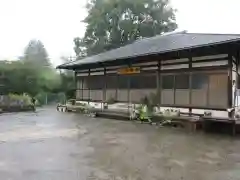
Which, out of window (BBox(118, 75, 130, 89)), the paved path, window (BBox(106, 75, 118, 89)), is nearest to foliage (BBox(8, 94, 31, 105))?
window (BBox(106, 75, 118, 89))

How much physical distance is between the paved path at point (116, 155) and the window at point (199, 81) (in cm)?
281

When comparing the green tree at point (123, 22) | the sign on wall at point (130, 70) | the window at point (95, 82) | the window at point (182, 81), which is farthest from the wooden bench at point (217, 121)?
the green tree at point (123, 22)

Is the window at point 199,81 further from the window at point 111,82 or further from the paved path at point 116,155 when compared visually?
the window at point 111,82

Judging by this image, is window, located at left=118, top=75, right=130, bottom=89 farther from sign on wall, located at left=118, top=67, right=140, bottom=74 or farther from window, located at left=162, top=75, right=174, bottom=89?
window, located at left=162, top=75, right=174, bottom=89

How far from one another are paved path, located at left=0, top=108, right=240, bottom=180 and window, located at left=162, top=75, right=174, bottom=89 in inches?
141

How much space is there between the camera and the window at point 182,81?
14062 millimetres

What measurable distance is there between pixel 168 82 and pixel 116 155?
7997mm

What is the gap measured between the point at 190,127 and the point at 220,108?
143cm

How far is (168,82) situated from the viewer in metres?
15.0

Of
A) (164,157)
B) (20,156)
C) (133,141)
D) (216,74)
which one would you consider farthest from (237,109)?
(20,156)

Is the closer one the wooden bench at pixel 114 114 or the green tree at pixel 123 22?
the wooden bench at pixel 114 114

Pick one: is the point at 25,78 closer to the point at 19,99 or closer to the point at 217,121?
the point at 19,99

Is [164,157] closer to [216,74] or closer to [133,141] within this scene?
[133,141]

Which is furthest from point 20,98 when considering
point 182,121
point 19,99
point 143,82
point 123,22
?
point 123,22
